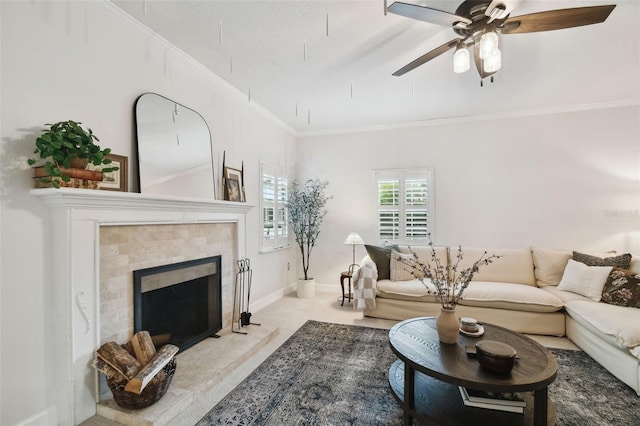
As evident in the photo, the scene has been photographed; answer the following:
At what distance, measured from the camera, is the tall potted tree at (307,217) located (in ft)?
15.8

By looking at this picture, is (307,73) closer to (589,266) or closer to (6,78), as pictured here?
(6,78)

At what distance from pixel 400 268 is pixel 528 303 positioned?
1.38 meters

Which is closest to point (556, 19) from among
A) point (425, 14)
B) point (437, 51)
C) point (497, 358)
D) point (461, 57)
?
point (461, 57)

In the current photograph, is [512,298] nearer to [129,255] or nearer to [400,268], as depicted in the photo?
[400,268]

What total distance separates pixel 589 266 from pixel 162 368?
4242mm

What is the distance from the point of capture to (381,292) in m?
3.74

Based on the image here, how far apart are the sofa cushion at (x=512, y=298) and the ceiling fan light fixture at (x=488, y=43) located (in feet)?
8.33

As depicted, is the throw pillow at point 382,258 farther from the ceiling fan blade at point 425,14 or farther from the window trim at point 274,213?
the ceiling fan blade at point 425,14

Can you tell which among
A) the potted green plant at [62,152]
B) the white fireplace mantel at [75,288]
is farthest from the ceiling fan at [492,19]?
the white fireplace mantel at [75,288]

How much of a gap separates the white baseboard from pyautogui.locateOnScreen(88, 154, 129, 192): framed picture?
54.0 inches

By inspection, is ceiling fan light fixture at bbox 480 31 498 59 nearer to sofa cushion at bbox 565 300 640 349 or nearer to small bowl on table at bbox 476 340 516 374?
small bowl on table at bbox 476 340 516 374

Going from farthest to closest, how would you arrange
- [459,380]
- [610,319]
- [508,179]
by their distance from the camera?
→ [508,179] → [610,319] → [459,380]

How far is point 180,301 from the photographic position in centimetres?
267

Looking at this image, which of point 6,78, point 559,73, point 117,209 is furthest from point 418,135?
point 6,78
